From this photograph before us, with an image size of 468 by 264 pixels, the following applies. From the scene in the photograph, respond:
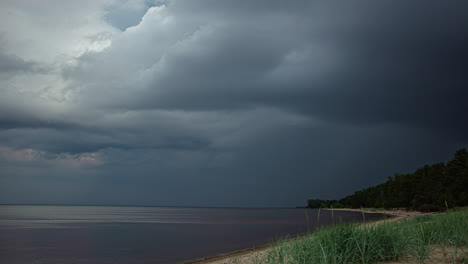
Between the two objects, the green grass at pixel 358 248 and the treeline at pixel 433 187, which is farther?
the treeline at pixel 433 187

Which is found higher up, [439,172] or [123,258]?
[439,172]

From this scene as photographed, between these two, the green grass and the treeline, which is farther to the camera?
the treeline

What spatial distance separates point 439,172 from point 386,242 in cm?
7896

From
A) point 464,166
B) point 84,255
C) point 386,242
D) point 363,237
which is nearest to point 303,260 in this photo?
point 363,237

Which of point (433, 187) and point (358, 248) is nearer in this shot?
point (358, 248)

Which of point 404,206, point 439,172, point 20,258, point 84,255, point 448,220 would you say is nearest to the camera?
point 448,220

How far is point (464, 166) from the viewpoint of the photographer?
65938mm

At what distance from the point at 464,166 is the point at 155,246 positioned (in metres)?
60.9

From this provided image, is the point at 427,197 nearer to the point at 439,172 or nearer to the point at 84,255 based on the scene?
the point at 439,172

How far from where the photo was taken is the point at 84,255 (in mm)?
29062

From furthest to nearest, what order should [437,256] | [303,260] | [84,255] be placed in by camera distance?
[84,255], [437,256], [303,260]

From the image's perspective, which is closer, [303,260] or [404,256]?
[303,260]

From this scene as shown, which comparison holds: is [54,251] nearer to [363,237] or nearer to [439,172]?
[363,237]

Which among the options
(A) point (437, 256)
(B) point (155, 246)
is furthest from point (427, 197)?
(A) point (437, 256)
